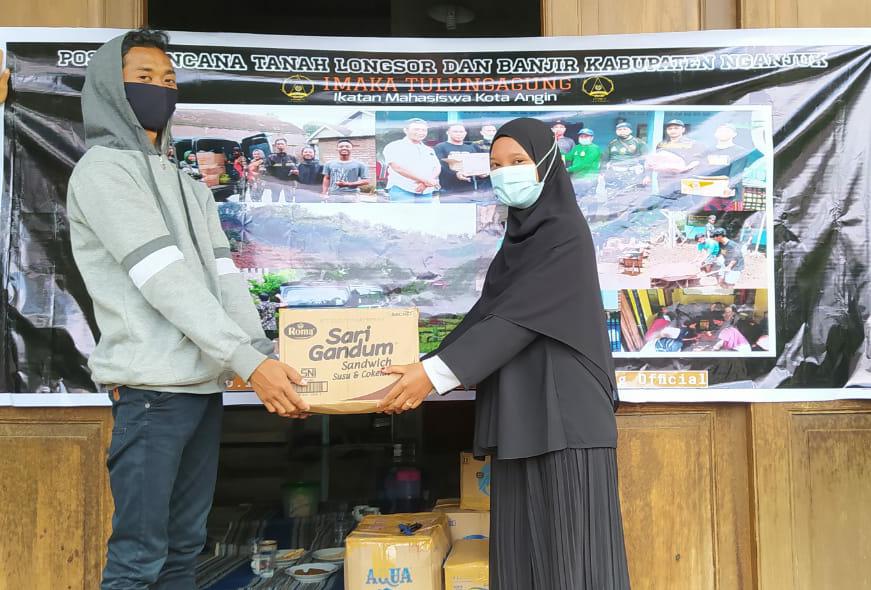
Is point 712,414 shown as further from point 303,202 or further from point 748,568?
point 303,202

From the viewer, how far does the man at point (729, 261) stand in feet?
8.82

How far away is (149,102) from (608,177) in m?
1.65

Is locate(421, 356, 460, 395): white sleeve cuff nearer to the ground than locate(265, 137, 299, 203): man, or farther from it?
nearer to the ground

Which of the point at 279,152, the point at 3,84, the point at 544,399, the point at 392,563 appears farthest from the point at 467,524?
the point at 3,84

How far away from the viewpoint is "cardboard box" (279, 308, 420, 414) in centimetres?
193

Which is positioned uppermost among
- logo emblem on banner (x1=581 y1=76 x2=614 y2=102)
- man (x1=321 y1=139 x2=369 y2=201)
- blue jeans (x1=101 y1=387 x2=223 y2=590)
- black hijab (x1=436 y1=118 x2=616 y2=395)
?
logo emblem on banner (x1=581 y1=76 x2=614 y2=102)

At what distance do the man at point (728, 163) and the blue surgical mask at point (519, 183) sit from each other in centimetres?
88

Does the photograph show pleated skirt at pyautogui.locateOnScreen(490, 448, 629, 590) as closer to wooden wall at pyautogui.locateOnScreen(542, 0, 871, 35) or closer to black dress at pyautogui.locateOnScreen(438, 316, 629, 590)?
black dress at pyautogui.locateOnScreen(438, 316, 629, 590)

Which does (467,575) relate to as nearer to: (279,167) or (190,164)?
(279,167)

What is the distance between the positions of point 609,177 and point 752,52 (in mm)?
728

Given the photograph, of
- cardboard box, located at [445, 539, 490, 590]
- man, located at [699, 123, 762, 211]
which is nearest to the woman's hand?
cardboard box, located at [445, 539, 490, 590]

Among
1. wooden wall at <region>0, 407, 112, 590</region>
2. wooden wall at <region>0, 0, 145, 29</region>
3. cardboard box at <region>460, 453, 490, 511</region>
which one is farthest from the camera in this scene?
cardboard box at <region>460, 453, 490, 511</region>

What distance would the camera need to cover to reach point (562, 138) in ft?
8.92

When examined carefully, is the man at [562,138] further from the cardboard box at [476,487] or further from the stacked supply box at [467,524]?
the stacked supply box at [467,524]
